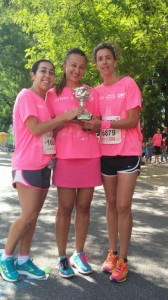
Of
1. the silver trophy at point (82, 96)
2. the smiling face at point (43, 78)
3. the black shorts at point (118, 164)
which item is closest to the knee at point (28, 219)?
the black shorts at point (118, 164)

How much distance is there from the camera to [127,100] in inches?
149

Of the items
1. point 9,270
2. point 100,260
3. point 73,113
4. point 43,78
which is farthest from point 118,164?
point 9,270

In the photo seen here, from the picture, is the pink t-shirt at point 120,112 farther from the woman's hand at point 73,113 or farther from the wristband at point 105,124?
the woman's hand at point 73,113

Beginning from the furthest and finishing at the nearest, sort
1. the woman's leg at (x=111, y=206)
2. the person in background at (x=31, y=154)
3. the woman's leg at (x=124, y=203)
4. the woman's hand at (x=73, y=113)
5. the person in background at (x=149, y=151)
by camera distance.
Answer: the person in background at (x=149, y=151) → the woman's leg at (x=111, y=206) → the woman's leg at (x=124, y=203) → the person in background at (x=31, y=154) → the woman's hand at (x=73, y=113)

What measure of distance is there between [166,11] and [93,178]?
7392mm

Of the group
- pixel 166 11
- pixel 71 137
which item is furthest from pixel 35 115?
pixel 166 11

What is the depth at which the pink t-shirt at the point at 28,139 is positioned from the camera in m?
3.64

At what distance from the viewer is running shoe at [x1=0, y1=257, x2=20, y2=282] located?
3.77 meters

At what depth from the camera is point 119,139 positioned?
384cm

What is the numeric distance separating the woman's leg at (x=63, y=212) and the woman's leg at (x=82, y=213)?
0.23 ft

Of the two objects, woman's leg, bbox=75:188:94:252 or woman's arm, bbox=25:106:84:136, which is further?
woman's leg, bbox=75:188:94:252

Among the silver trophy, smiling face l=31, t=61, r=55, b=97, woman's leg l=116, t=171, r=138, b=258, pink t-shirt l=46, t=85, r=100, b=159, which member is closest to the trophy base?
the silver trophy

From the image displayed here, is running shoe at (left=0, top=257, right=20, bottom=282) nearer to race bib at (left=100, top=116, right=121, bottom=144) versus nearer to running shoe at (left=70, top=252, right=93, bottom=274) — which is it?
running shoe at (left=70, top=252, right=93, bottom=274)

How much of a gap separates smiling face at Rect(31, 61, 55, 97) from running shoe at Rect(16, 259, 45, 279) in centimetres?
165
